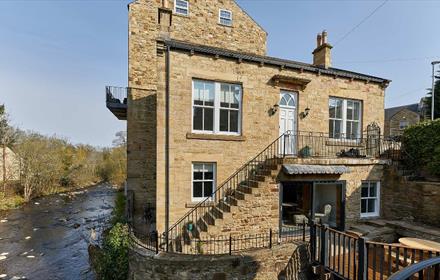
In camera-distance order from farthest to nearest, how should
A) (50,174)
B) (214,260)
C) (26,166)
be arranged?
(50,174)
(26,166)
(214,260)

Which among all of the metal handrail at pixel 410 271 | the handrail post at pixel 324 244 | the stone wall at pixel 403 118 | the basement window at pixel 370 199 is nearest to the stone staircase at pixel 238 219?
the handrail post at pixel 324 244

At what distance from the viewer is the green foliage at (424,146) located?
1022cm

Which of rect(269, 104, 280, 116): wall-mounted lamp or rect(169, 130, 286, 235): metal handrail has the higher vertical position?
rect(269, 104, 280, 116): wall-mounted lamp

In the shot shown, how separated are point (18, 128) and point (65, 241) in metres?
20.9

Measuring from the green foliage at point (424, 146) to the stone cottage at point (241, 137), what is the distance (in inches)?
58.1

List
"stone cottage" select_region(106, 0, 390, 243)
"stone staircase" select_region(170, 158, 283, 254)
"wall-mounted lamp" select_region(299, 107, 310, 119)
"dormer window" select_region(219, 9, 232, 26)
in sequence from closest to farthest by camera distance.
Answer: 1. "stone staircase" select_region(170, 158, 283, 254)
2. "stone cottage" select_region(106, 0, 390, 243)
3. "wall-mounted lamp" select_region(299, 107, 310, 119)
4. "dormer window" select_region(219, 9, 232, 26)

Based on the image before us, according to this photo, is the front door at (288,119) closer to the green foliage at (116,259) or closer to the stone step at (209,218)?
the stone step at (209,218)

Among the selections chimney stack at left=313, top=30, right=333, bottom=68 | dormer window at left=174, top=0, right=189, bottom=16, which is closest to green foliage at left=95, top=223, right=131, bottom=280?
chimney stack at left=313, top=30, right=333, bottom=68

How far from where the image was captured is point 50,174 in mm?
23766

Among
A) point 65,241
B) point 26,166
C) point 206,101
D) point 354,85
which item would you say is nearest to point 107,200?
point 26,166

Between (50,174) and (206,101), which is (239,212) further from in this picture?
(50,174)

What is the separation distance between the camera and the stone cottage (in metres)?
9.02

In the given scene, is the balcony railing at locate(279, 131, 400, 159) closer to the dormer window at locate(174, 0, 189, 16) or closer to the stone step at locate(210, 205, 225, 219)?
the stone step at locate(210, 205, 225, 219)

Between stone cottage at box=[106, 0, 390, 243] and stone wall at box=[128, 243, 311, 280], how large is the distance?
1137 mm
